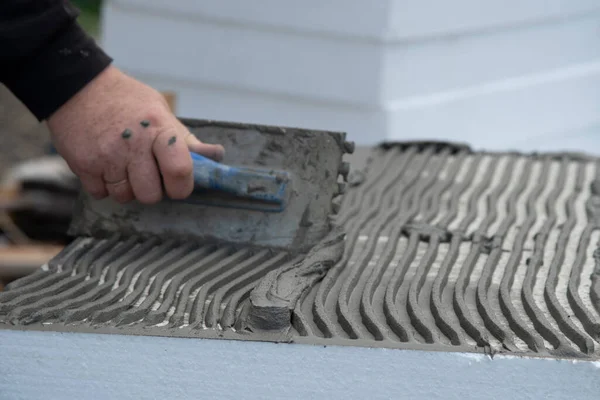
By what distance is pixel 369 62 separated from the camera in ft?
13.5

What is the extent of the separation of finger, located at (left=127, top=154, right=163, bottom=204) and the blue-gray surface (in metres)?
0.47

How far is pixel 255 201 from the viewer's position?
193 cm

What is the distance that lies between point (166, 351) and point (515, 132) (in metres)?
3.61

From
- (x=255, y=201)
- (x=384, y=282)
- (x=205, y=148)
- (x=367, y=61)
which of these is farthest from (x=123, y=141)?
(x=367, y=61)

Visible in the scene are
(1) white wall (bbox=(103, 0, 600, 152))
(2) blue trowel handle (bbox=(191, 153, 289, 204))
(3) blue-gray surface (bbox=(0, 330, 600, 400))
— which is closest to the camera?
(3) blue-gray surface (bbox=(0, 330, 600, 400))

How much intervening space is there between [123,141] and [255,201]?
31cm

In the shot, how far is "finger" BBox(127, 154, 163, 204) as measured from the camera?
72.4 inches

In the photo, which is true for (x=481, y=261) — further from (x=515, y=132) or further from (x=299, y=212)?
(x=515, y=132)

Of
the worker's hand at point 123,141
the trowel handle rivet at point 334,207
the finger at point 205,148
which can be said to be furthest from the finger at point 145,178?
the trowel handle rivet at point 334,207

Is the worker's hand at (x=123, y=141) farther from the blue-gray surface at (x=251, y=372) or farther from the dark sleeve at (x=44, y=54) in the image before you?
the blue-gray surface at (x=251, y=372)

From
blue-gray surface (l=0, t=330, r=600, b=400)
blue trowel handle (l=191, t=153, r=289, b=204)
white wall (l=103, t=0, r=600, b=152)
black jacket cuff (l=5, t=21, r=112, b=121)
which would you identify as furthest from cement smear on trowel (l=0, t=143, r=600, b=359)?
white wall (l=103, t=0, r=600, b=152)

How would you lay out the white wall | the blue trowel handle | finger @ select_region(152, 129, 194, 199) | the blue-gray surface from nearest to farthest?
the blue-gray surface < finger @ select_region(152, 129, 194, 199) < the blue trowel handle < the white wall

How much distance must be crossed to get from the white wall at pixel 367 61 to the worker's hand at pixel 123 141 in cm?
230

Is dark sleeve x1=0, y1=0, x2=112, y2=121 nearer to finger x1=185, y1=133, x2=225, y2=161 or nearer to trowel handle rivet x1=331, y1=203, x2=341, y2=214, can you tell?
finger x1=185, y1=133, x2=225, y2=161
